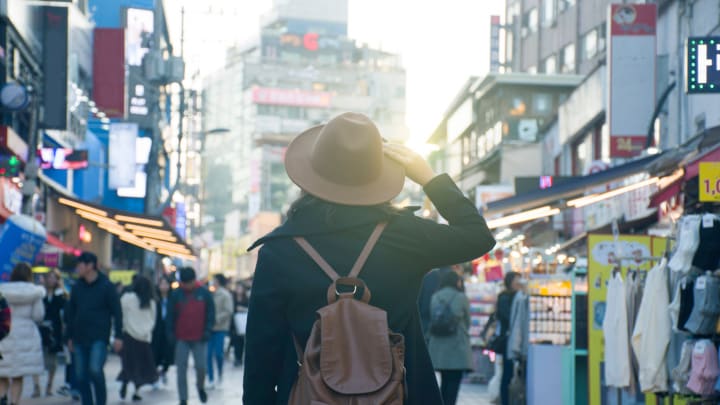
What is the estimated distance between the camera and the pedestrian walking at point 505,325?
16.3 m

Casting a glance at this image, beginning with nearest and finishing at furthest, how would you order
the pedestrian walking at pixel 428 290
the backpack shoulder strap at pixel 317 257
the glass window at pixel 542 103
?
the backpack shoulder strap at pixel 317 257 → the pedestrian walking at pixel 428 290 → the glass window at pixel 542 103

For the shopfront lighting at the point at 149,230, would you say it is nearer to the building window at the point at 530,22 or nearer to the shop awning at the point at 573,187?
the shop awning at the point at 573,187

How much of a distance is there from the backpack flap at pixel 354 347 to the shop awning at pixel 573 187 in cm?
1120

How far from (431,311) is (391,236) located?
10.00m

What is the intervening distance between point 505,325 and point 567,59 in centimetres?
3785

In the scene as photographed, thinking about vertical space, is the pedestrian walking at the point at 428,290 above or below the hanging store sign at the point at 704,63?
below

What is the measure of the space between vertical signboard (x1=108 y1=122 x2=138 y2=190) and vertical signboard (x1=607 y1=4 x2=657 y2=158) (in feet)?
60.4

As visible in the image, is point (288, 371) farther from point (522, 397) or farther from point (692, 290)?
point (522, 397)

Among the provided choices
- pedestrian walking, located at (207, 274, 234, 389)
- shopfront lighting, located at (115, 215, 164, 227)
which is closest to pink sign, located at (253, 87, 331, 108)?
shopfront lighting, located at (115, 215, 164, 227)

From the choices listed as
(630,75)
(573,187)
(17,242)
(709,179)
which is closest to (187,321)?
(17,242)

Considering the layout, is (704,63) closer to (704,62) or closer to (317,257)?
(704,62)

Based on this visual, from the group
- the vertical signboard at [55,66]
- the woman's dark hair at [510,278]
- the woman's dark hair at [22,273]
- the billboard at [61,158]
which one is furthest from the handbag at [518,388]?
the billboard at [61,158]

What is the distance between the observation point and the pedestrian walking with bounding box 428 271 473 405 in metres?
13.4

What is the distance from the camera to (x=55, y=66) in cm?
2788
